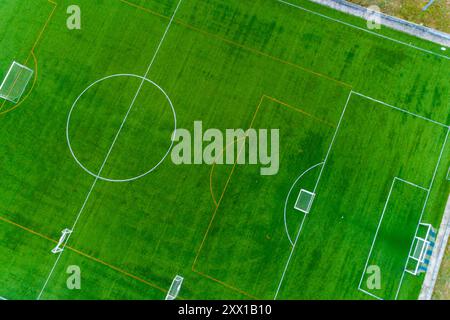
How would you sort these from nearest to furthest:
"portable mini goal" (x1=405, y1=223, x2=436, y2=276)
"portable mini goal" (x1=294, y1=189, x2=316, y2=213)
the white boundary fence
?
"portable mini goal" (x1=405, y1=223, x2=436, y2=276) → "portable mini goal" (x1=294, y1=189, x2=316, y2=213) → the white boundary fence

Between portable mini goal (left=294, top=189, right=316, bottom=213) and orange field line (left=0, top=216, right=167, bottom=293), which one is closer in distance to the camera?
orange field line (left=0, top=216, right=167, bottom=293)

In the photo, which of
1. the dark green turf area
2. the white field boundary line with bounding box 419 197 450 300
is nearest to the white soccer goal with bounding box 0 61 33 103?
the dark green turf area

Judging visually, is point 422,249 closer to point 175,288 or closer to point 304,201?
point 304,201

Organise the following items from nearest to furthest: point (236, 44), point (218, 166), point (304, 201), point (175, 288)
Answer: point (175, 288), point (304, 201), point (218, 166), point (236, 44)

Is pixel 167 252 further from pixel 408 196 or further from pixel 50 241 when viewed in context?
pixel 408 196

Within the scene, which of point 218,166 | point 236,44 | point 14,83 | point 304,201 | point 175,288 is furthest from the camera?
point 236,44

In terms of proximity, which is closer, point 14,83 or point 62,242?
point 62,242

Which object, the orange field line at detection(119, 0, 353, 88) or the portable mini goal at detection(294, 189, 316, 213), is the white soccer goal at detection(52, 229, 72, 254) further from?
the orange field line at detection(119, 0, 353, 88)

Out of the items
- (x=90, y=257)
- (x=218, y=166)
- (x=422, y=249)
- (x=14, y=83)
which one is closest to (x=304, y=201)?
(x=218, y=166)
